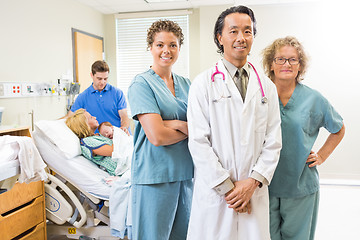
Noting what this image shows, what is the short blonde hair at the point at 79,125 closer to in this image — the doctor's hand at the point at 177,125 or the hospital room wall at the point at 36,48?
the hospital room wall at the point at 36,48

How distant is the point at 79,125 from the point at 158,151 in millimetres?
1126

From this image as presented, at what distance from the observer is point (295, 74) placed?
4.85ft

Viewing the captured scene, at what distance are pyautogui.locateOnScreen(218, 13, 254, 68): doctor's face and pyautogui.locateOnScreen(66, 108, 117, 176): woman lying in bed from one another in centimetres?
133

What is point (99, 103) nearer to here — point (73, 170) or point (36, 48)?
point (36, 48)

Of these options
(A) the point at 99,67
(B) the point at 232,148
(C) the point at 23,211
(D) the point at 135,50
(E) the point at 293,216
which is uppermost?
(D) the point at 135,50

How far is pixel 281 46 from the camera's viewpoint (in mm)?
1480

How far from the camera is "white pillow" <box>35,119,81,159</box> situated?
6.91 feet

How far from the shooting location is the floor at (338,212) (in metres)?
2.58

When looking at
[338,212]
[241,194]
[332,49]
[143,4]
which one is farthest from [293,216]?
[143,4]

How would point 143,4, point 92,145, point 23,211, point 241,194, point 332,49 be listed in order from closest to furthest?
point 241,194 < point 23,211 < point 92,145 < point 332,49 < point 143,4

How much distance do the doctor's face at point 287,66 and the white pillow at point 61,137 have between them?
4.75ft

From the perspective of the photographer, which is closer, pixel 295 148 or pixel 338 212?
pixel 295 148

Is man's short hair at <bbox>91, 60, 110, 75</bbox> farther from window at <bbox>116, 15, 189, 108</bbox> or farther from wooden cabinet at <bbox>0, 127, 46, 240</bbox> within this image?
window at <bbox>116, 15, 189, 108</bbox>

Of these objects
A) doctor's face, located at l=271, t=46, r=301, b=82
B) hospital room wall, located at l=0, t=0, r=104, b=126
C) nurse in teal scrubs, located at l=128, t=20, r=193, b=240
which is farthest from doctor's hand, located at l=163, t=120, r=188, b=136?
hospital room wall, located at l=0, t=0, r=104, b=126
